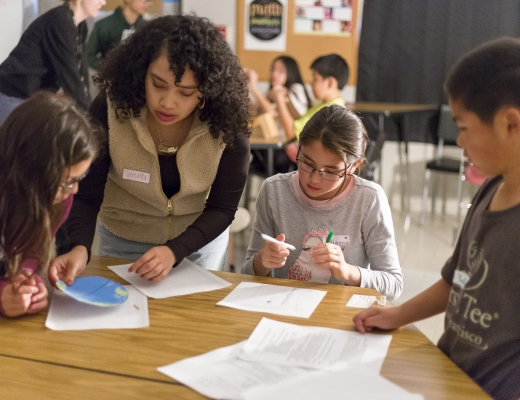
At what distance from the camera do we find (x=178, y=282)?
4.34ft

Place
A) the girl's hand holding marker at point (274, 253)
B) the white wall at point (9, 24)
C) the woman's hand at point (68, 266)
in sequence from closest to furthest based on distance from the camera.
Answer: the woman's hand at point (68, 266)
the girl's hand holding marker at point (274, 253)
the white wall at point (9, 24)

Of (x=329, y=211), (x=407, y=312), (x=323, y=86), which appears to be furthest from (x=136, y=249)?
(x=323, y=86)

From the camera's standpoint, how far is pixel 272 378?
0.91 metres

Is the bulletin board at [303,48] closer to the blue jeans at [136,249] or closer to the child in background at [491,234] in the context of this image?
the blue jeans at [136,249]

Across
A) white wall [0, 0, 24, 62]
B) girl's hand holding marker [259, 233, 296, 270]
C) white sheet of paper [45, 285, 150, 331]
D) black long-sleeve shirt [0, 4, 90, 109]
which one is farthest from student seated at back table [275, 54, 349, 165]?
white sheet of paper [45, 285, 150, 331]

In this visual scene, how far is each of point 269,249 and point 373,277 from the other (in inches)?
10.8

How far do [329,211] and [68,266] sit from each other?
2.32 feet

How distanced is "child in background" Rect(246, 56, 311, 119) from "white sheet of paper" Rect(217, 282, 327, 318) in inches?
120

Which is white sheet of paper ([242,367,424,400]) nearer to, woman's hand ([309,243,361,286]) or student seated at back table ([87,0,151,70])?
woman's hand ([309,243,361,286])

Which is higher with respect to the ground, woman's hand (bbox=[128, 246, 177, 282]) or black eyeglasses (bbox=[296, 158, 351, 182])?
black eyeglasses (bbox=[296, 158, 351, 182])

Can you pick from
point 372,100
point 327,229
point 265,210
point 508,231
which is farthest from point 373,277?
point 372,100

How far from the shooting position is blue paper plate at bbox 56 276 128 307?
3.74ft

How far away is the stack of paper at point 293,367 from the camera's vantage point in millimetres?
864

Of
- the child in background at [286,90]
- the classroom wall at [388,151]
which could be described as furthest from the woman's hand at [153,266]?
the classroom wall at [388,151]
